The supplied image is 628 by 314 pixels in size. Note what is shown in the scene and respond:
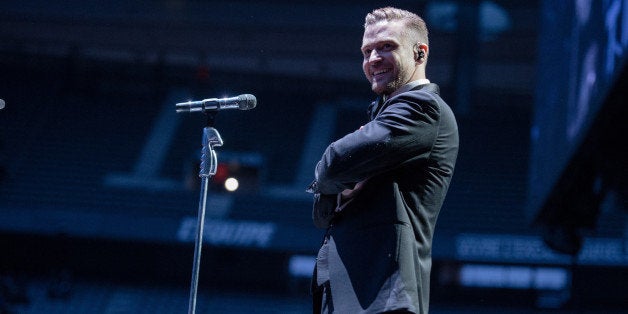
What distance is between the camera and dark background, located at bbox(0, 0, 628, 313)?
38.8ft

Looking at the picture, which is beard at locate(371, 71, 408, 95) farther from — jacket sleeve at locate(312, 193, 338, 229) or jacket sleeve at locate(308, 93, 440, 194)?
jacket sleeve at locate(312, 193, 338, 229)

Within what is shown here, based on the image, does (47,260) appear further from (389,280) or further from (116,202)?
(389,280)

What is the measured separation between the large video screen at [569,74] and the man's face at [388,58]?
200 cm

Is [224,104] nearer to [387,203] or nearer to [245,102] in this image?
[245,102]

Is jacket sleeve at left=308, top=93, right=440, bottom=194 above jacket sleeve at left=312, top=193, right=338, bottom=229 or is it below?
above

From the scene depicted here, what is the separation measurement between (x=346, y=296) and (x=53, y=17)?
13.9 metres

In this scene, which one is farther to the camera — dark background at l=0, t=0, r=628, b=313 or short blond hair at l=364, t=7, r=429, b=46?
dark background at l=0, t=0, r=628, b=313

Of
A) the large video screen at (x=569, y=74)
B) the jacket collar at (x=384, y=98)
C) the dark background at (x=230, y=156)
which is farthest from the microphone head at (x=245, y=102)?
the dark background at (x=230, y=156)

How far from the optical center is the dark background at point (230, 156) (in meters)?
11.8

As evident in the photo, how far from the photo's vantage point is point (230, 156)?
45.0 feet

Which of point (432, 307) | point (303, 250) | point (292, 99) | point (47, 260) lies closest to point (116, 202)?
point (47, 260)

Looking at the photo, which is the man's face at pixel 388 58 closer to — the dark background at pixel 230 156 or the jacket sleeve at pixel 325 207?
the jacket sleeve at pixel 325 207

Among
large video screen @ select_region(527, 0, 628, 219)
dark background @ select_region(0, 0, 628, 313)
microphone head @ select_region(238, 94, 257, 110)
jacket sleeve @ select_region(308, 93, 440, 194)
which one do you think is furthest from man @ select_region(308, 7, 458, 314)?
dark background @ select_region(0, 0, 628, 313)

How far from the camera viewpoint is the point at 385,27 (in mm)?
1837
